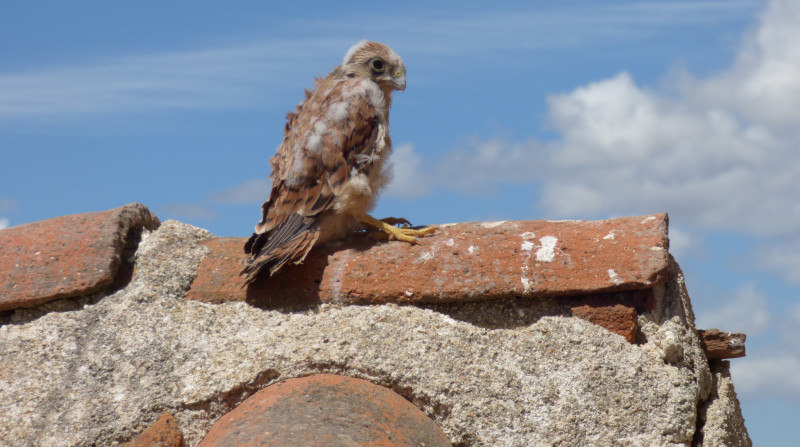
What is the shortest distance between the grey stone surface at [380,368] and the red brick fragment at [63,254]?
0.41 ft

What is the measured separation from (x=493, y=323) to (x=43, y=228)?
7.06 ft

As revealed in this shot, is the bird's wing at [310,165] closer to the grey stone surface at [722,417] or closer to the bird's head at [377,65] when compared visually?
the bird's head at [377,65]

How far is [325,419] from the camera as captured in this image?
2795 mm

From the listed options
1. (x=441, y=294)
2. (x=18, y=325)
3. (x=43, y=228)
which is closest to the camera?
(x=441, y=294)

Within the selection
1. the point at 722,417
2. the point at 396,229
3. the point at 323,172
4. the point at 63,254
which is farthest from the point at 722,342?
the point at 63,254

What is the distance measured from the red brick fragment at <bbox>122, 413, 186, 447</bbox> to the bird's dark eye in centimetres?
230

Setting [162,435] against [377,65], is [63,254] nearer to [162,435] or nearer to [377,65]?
[162,435]

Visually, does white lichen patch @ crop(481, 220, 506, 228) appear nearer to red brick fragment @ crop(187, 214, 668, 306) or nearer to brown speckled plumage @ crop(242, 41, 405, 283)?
red brick fragment @ crop(187, 214, 668, 306)

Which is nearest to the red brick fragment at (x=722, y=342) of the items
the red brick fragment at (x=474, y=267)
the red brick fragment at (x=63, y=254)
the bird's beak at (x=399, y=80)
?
the red brick fragment at (x=474, y=267)

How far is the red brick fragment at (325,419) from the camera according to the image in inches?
107

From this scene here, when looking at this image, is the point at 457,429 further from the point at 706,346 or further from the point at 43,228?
the point at 43,228

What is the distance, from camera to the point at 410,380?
A: 119 inches

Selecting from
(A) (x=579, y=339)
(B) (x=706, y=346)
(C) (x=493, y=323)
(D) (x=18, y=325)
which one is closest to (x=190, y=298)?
(D) (x=18, y=325)

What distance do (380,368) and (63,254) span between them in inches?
62.4
